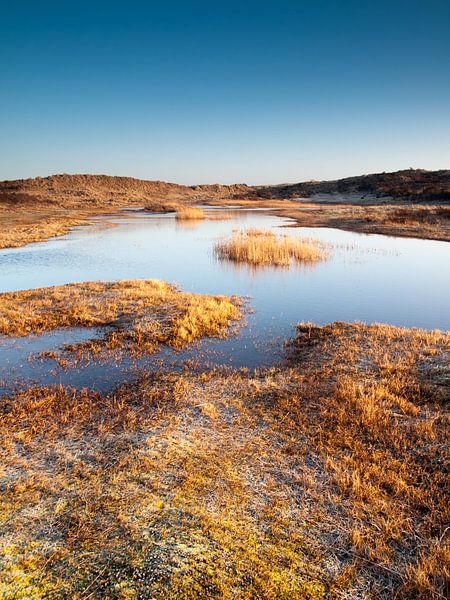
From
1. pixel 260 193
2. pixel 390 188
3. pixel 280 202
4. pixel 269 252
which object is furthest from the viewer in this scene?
pixel 260 193

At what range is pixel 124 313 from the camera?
555 inches

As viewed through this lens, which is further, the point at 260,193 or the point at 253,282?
the point at 260,193

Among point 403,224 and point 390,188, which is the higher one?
point 390,188

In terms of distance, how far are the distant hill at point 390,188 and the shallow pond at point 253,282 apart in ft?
152

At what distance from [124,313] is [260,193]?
5679 inches

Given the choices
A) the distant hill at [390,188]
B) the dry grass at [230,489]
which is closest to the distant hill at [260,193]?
the distant hill at [390,188]

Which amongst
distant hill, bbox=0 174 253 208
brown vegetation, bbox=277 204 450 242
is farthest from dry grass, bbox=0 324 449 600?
distant hill, bbox=0 174 253 208

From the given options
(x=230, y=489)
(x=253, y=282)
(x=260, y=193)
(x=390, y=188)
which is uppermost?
(x=260, y=193)

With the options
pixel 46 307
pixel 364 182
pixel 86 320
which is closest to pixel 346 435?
pixel 86 320

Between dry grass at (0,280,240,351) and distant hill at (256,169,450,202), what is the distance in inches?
2585

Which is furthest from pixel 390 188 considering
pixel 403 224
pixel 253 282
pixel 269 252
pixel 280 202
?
pixel 253 282

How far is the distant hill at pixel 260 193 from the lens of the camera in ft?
267

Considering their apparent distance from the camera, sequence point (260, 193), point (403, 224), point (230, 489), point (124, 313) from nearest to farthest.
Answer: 1. point (230, 489)
2. point (124, 313)
3. point (403, 224)
4. point (260, 193)

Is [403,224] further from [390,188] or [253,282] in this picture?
[390,188]
